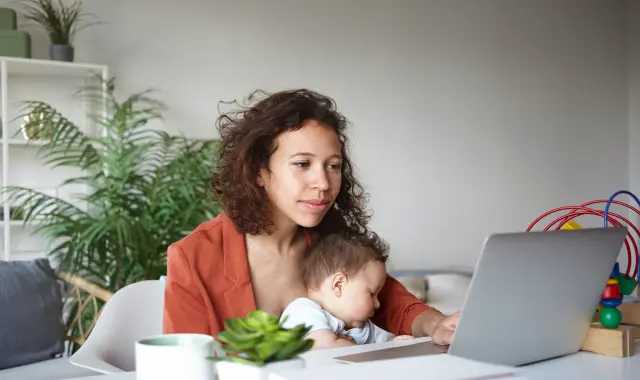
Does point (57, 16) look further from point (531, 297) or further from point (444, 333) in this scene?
point (531, 297)

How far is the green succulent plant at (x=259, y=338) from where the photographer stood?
0.90 metres

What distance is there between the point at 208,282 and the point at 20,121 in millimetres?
2821

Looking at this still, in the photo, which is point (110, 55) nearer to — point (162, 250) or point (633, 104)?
point (162, 250)

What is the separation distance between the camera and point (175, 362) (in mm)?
908

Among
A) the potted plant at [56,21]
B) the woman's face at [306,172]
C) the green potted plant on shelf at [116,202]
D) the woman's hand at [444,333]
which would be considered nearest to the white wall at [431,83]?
the potted plant at [56,21]

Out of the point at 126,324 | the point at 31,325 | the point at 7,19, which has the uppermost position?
the point at 7,19

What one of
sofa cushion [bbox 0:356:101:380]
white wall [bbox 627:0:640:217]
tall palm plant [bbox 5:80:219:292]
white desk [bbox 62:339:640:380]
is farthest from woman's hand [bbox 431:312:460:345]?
white wall [bbox 627:0:640:217]

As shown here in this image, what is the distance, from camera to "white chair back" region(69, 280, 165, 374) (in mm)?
1860

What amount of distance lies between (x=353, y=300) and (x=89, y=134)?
284 cm

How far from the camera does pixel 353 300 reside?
1.79 metres

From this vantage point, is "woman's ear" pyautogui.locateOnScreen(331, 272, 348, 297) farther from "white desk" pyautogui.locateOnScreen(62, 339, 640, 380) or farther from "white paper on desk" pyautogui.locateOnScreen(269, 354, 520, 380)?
"white paper on desk" pyautogui.locateOnScreen(269, 354, 520, 380)

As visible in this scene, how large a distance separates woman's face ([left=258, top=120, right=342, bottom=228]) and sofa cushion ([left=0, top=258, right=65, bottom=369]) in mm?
1855

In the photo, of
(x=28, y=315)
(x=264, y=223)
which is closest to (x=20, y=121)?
(x=28, y=315)

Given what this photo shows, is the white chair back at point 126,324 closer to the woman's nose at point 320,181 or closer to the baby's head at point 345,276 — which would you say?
the baby's head at point 345,276
